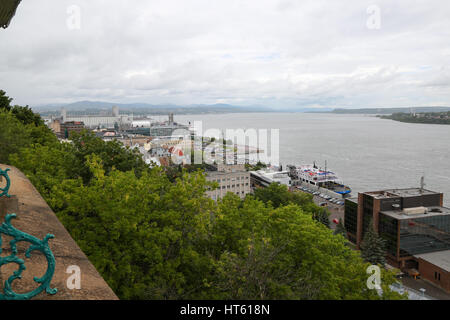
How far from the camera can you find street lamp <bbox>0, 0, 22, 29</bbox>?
9.43 feet

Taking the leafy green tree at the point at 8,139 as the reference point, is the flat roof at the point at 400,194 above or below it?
below

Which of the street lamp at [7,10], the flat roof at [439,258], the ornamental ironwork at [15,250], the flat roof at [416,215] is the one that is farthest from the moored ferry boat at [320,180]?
the ornamental ironwork at [15,250]

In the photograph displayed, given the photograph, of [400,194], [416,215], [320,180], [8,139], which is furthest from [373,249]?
[320,180]

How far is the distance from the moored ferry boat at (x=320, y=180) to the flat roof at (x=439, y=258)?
23559 millimetres

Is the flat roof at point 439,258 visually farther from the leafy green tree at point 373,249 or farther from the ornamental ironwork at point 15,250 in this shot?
the ornamental ironwork at point 15,250

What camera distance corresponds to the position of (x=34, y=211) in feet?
15.4

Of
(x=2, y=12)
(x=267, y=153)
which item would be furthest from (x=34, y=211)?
(x=267, y=153)

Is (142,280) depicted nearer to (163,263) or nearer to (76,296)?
(163,263)

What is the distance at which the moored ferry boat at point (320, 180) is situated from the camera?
4898cm

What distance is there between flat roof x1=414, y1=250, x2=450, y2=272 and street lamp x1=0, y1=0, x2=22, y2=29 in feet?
85.6

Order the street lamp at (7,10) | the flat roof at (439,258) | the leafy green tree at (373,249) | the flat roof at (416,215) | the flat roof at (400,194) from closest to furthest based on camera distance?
the street lamp at (7,10) < the flat roof at (439,258) < the leafy green tree at (373,249) < the flat roof at (416,215) < the flat roof at (400,194)

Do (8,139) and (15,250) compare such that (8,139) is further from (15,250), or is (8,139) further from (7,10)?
(15,250)

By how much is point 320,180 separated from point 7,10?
51862 mm

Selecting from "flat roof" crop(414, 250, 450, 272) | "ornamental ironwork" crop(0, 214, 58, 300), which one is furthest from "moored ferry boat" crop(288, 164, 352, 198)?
"ornamental ironwork" crop(0, 214, 58, 300)
